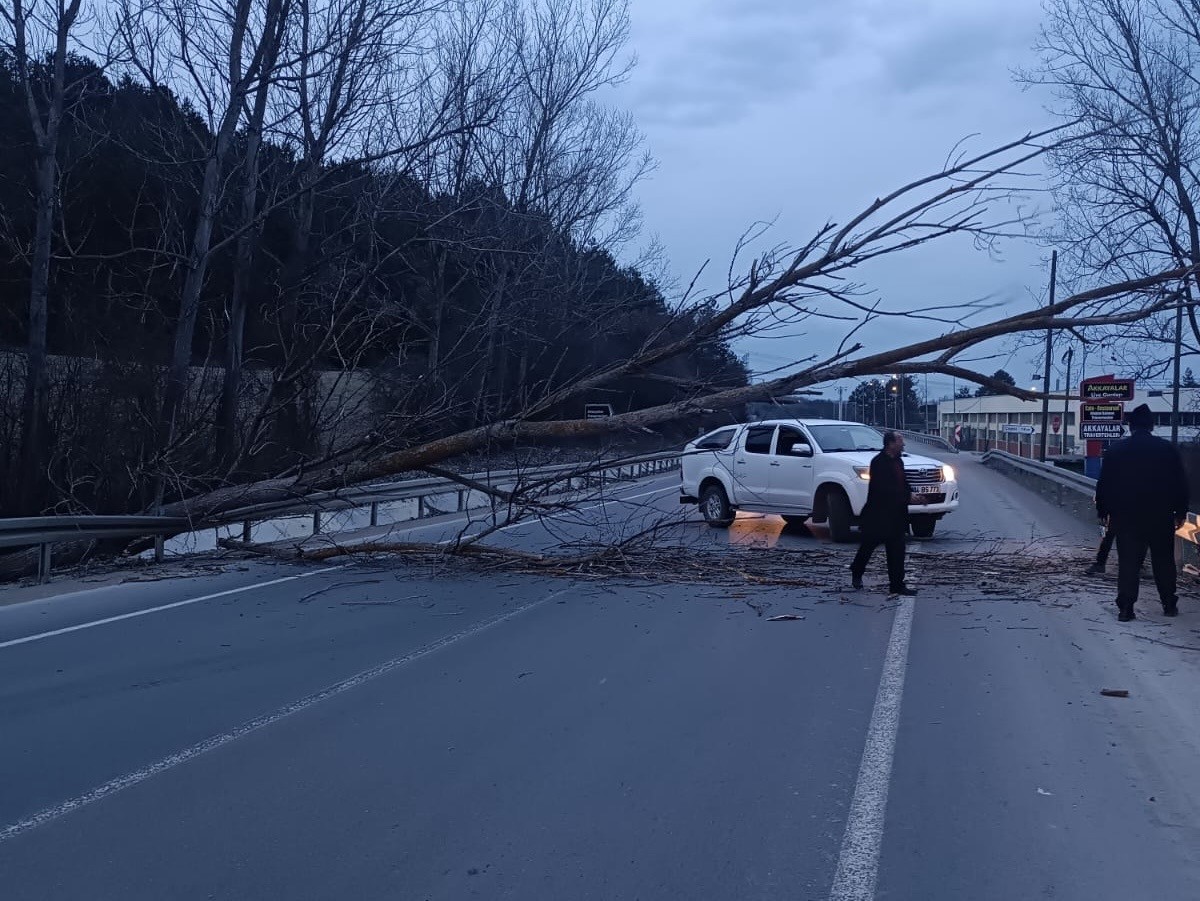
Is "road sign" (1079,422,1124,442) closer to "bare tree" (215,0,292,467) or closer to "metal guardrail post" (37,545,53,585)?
"bare tree" (215,0,292,467)

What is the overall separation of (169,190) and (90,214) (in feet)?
24.0

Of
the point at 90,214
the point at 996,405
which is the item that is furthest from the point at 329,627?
the point at 996,405

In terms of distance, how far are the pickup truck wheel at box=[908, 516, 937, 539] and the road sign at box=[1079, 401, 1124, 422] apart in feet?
37.3

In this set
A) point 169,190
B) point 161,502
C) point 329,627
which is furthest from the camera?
point 169,190

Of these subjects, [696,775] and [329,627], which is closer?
[696,775]

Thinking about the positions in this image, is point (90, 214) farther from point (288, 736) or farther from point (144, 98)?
point (288, 736)

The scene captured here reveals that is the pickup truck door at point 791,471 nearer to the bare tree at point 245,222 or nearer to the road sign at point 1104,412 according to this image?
the bare tree at point 245,222

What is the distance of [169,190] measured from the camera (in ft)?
72.1

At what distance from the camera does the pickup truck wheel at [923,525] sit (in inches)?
686

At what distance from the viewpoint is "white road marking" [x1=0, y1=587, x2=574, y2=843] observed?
5402mm

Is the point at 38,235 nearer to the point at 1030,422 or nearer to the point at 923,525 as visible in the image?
the point at 923,525

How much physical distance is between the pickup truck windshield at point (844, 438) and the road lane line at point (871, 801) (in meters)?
9.50

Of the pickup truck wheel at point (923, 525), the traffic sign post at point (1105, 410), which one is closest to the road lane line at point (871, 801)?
the pickup truck wheel at point (923, 525)

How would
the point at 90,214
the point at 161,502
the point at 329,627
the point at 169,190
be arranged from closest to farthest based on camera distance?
the point at 329,627
the point at 161,502
the point at 169,190
the point at 90,214
